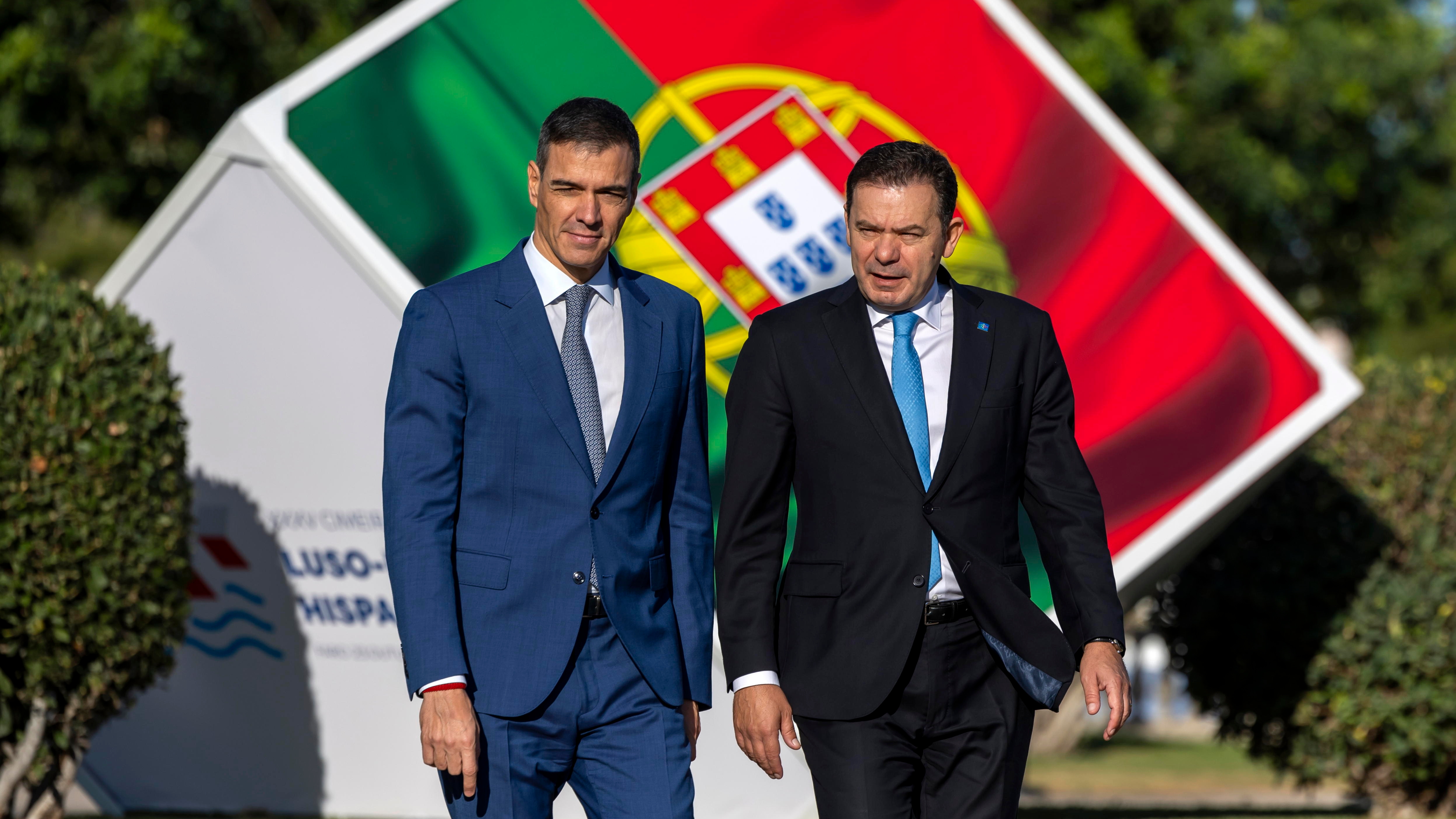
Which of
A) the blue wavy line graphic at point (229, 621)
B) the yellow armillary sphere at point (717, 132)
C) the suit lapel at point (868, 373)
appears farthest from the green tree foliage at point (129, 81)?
the suit lapel at point (868, 373)

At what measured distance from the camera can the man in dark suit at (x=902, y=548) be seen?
10.3 ft

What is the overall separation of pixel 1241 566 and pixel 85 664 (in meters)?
5.63

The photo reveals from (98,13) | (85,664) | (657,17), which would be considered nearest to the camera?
(85,664)

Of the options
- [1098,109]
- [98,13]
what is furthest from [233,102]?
[1098,109]

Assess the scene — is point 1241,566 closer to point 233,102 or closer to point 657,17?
point 657,17

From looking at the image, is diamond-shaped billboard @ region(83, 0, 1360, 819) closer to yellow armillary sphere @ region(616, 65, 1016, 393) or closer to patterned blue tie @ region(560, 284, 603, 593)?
yellow armillary sphere @ region(616, 65, 1016, 393)

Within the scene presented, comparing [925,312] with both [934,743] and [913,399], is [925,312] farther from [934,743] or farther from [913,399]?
[934,743]

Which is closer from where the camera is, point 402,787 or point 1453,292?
point 402,787

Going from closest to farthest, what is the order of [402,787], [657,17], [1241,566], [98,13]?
[657,17] < [402,787] < [1241,566] < [98,13]

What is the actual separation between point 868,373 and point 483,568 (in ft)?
3.05

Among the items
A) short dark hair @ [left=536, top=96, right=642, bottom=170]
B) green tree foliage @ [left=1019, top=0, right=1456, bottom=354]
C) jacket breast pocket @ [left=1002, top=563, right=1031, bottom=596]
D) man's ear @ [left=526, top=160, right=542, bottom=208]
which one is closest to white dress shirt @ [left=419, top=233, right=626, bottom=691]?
man's ear @ [left=526, top=160, right=542, bottom=208]

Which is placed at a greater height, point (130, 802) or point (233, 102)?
point (233, 102)

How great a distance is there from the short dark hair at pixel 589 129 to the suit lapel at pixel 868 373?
0.58 m

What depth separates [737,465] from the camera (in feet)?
10.6
